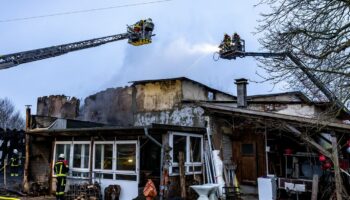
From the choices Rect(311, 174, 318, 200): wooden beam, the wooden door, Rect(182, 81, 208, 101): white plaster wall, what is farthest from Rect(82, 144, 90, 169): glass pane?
Rect(311, 174, 318, 200): wooden beam

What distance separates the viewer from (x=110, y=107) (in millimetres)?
21547

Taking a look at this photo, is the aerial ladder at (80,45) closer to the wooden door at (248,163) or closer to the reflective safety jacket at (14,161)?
the reflective safety jacket at (14,161)

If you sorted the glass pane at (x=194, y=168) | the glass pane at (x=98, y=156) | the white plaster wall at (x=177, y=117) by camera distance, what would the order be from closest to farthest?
the glass pane at (x=194, y=168) < the glass pane at (x=98, y=156) < the white plaster wall at (x=177, y=117)

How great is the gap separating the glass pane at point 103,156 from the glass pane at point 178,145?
109 inches

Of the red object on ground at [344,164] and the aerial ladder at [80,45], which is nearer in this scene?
the red object on ground at [344,164]

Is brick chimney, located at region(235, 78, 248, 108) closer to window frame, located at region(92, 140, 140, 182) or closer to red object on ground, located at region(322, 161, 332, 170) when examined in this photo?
red object on ground, located at region(322, 161, 332, 170)

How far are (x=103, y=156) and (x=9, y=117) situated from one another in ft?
176

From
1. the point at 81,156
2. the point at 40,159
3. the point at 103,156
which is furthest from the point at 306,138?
the point at 40,159

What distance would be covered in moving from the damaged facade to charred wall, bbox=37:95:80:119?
21.6ft

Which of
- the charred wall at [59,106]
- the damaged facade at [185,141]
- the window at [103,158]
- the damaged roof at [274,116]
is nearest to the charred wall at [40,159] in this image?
the damaged facade at [185,141]

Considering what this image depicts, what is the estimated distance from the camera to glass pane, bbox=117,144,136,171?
13.4 metres

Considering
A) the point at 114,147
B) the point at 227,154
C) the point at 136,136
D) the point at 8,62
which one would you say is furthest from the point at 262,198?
the point at 8,62

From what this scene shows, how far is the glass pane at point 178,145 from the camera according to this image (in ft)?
43.1

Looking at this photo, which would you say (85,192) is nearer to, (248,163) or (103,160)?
(103,160)
